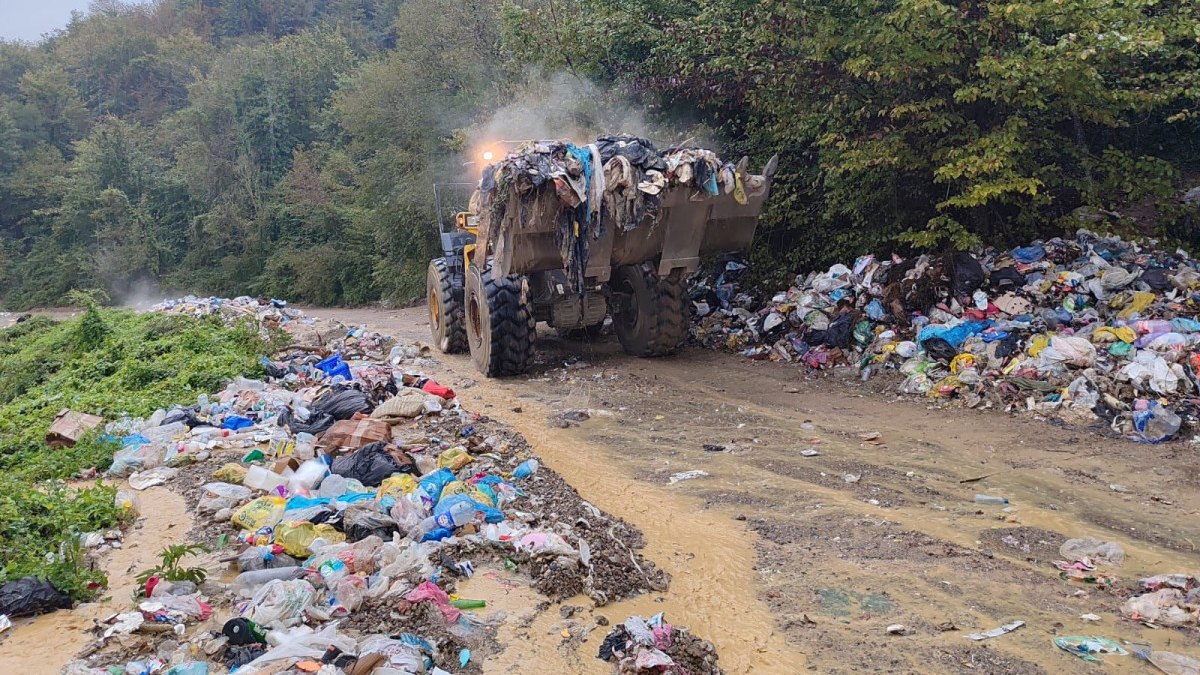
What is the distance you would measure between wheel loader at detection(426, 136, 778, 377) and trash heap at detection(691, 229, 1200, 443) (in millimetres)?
1479

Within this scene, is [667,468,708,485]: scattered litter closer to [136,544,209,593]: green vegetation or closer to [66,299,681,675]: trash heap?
[66,299,681,675]: trash heap

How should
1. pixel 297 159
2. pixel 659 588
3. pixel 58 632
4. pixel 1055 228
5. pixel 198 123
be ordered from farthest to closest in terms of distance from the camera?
pixel 198 123, pixel 297 159, pixel 1055 228, pixel 659 588, pixel 58 632

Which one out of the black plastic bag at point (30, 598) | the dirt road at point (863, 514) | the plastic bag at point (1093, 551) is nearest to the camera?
the dirt road at point (863, 514)

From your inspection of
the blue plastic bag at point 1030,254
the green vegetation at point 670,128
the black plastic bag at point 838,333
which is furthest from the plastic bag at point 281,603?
the blue plastic bag at point 1030,254

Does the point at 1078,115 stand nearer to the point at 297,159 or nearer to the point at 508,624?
the point at 508,624

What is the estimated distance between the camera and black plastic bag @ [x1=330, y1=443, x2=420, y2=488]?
622 cm

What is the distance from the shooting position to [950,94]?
953 cm

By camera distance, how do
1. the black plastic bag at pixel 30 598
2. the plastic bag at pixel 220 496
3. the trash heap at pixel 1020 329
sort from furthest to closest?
the trash heap at pixel 1020 329
the plastic bag at pixel 220 496
the black plastic bag at pixel 30 598

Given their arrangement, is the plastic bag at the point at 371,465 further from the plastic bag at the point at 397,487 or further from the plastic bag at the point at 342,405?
the plastic bag at the point at 342,405

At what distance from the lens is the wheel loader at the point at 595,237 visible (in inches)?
328

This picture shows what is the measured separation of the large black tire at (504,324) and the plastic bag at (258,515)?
418cm

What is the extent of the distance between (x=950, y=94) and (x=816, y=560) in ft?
21.7

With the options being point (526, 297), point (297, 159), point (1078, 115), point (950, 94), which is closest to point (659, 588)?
point (526, 297)

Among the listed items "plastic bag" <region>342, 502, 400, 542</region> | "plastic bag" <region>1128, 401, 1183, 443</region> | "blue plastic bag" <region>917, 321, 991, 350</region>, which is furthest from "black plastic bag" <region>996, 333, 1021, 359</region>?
"plastic bag" <region>342, 502, 400, 542</region>
